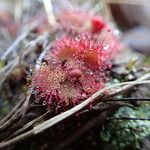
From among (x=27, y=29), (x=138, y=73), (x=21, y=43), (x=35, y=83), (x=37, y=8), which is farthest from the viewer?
(x=37, y=8)

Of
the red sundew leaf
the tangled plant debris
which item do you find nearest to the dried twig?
Result: the tangled plant debris

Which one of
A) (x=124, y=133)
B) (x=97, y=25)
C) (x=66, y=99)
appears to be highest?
(x=97, y=25)

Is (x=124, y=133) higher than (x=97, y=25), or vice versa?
(x=97, y=25)

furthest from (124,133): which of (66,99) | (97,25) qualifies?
(97,25)

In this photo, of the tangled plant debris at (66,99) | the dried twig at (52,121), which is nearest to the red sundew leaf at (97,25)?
the tangled plant debris at (66,99)

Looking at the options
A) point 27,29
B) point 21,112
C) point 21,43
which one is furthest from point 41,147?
point 27,29

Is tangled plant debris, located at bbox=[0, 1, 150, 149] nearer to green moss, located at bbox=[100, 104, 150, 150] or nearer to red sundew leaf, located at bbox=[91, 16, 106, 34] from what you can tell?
green moss, located at bbox=[100, 104, 150, 150]

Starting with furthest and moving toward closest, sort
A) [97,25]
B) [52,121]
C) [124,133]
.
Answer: [97,25]
[124,133]
[52,121]

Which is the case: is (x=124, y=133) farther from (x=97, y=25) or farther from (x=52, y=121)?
(x=97, y=25)

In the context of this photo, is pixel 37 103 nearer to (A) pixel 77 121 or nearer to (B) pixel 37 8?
(A) pixel 77 121

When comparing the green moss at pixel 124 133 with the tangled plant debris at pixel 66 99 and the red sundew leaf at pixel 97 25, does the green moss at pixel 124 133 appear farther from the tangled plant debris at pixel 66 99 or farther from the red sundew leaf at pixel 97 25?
the red sundew leaf at pixel 97 25

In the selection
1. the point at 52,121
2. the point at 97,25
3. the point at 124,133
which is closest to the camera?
the point at 52,121
